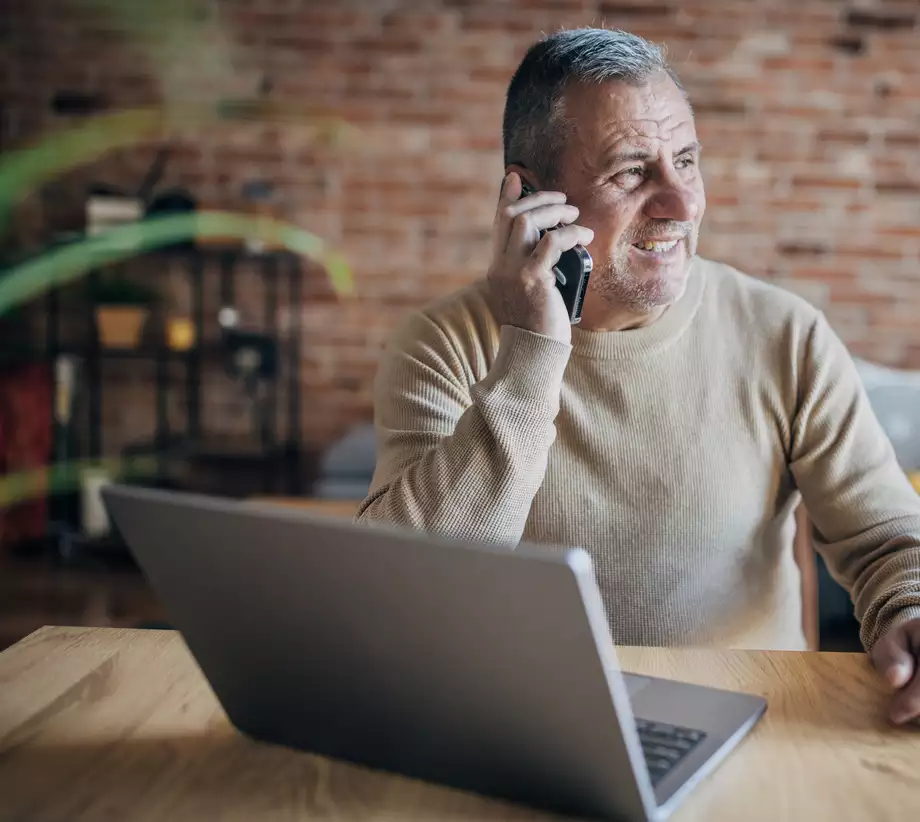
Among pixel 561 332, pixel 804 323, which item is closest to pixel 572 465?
pixel 561 332

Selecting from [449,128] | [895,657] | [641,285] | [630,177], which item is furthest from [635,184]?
[449,128]

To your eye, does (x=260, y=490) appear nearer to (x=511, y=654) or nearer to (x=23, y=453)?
(x=23, y=453)

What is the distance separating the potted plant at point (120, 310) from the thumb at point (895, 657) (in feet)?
10.8

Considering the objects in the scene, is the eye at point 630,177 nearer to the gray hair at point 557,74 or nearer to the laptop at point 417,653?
the gray hair at point 557,74

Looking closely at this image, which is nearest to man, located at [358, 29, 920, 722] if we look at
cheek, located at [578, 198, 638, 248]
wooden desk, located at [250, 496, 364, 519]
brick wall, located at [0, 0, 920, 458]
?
cheek, located at [578, 198, 638, 248]

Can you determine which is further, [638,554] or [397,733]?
[638,554]

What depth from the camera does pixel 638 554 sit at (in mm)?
1315

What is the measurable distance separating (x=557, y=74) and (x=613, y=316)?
318 millimetres

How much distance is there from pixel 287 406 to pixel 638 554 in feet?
9.56

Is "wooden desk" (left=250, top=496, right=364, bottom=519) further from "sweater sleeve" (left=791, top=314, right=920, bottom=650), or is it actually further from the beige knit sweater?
"sweater sleeve" (left=791, top=314, right=920, bottom=650)

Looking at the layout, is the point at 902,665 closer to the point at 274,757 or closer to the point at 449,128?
the point at 274,757

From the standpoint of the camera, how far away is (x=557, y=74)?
1350mm

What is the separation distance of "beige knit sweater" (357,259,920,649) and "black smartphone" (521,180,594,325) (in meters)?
0.10

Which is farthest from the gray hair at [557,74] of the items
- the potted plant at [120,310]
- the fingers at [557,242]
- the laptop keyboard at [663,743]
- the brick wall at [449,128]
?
the potted plant at [120,310]
